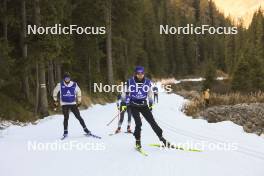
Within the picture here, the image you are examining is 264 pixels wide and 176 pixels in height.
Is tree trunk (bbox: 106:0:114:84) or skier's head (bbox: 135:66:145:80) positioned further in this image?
tree trunk (bbox: 106:0:114:84)

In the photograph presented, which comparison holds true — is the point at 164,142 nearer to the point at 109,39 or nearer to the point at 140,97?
the point at 140,97

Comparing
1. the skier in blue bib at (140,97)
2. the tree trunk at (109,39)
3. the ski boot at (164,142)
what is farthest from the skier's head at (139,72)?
the tree trunk at (109,39)

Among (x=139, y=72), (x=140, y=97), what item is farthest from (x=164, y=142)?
(x=139, y=72)

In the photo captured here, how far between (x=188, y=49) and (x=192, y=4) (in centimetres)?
4628

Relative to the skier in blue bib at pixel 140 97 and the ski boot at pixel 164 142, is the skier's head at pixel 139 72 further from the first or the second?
the ski boot at pixel 164 142

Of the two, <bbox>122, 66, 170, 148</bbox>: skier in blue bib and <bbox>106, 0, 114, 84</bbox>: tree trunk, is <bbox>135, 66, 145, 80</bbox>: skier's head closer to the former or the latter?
<bbox>122, 66, 170, 148</bbox>: skier in blue bib

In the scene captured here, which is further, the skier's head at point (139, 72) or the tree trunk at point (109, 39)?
the tree trunk at point (109, 39)

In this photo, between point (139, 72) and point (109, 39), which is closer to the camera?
point (139, 72)

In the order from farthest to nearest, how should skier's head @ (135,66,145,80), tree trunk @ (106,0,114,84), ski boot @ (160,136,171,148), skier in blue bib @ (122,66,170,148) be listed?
tree trunk @ (106,0,114,84), ski boot @ (160,136,171,148), skier in blue bib @ (122,66,170,148), skier's head @ (135,66,145,80)

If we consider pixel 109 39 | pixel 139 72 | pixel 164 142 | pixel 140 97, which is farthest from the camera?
pixel 109 39

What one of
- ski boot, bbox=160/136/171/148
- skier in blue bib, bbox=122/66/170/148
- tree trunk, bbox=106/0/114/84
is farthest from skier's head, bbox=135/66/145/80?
tree trunk, bbox=106/0/114/84

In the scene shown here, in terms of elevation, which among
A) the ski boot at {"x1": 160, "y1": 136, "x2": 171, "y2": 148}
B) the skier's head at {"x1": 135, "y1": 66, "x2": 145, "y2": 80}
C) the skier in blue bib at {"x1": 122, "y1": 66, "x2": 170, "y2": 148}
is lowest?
the ski boot at {"x1": 160, "y1": 136, "x2": 171, "y2": 148}

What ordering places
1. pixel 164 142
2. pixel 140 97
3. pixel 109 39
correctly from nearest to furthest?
pixel 140 97 → pixel 164 142 → pixel 109 39

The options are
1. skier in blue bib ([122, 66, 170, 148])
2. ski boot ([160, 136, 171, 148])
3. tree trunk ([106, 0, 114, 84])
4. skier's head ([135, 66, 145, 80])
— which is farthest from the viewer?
tree trunk ([106, 0, 114, 84])
